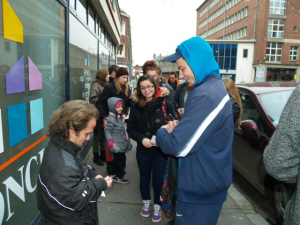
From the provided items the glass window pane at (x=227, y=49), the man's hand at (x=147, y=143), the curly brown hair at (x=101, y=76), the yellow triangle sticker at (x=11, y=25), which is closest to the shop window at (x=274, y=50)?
the glass window pane at (x=227, y=49)

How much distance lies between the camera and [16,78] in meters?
2.01

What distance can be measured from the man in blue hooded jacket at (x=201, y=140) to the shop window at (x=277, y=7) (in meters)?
46.6

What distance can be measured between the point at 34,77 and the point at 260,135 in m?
2.91

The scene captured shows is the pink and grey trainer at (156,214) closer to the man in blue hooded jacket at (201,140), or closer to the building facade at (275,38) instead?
the man in blue hooded jacket at (201,140)

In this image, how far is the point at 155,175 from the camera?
2957 mm

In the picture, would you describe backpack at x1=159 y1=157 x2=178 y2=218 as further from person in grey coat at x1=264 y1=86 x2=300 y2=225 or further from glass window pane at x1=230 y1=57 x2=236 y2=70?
glass window pane at x1=230 y1=57 x2=236 y2=70

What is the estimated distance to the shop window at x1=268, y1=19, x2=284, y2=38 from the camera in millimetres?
40969

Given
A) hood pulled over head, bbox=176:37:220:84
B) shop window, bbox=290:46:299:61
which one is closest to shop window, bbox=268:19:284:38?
shop window, bbox=290:46:299:61

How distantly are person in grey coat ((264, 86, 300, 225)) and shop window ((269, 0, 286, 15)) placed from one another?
4709cm

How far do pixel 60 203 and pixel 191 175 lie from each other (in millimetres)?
863

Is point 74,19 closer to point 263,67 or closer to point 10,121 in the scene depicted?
point 10,121

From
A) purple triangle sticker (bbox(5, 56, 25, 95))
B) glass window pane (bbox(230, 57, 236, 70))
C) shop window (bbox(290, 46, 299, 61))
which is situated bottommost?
purple triangle sticker (bbox(5, 56, 25, 95))

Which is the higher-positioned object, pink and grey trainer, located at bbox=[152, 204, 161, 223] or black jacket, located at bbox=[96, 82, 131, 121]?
black jacket, located at bbox=[96, 82, 131, 121]

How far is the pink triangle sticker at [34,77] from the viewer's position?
2.29 meters
